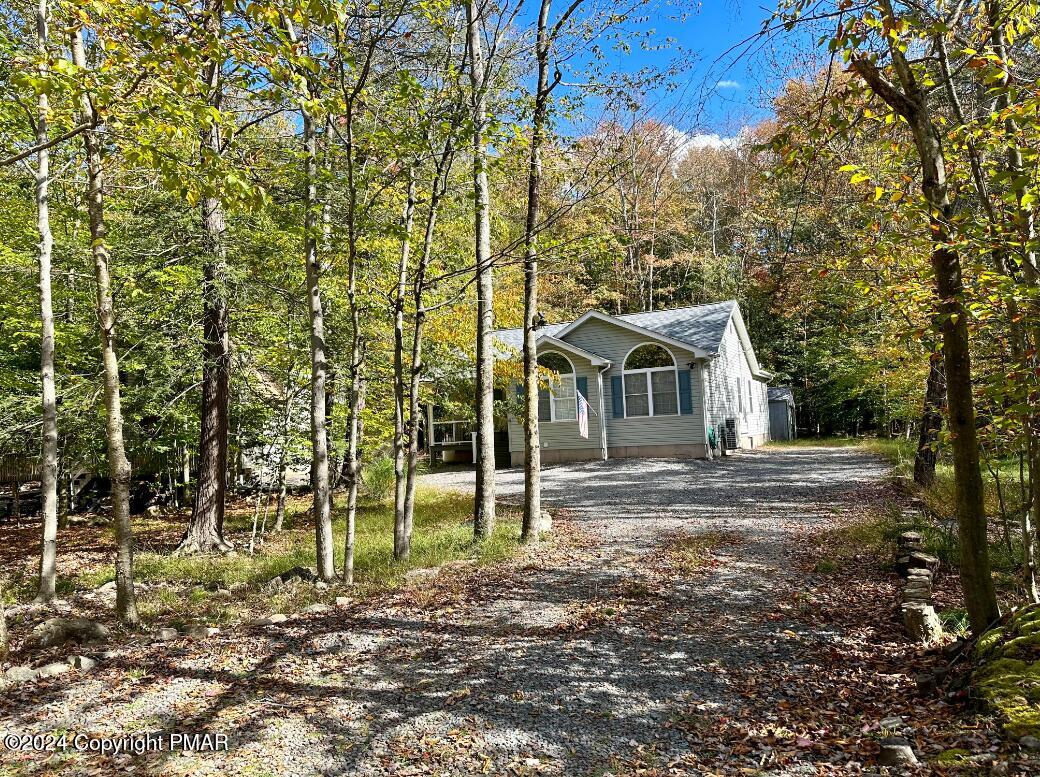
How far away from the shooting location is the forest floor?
309cm

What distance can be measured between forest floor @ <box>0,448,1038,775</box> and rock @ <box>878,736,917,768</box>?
0.21 ft

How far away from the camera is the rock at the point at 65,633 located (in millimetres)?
4984

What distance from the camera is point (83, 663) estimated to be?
4.40 m

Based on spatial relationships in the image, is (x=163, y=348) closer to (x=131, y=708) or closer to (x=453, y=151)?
(x=453, y=151)

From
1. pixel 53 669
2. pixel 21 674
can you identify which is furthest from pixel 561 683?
pixel 21 674

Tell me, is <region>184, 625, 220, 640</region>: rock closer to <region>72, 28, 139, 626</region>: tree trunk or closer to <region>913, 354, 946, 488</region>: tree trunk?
<region>72, 28, 139, 626</region>: tree trunk

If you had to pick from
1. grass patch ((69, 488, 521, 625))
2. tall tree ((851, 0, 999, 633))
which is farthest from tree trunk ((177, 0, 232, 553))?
tall tree ((851, 0, 999, 633))

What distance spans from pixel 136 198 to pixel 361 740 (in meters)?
9.02

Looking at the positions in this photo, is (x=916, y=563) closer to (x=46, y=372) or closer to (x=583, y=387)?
(x=46, y=372)

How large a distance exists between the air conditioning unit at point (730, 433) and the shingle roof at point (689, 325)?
3152mm

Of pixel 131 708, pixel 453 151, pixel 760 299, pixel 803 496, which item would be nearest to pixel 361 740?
pixel 131 708

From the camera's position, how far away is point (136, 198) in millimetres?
9148

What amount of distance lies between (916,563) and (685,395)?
43.6ft

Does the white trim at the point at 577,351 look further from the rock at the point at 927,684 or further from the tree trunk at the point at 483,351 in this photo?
the rock at the point at 927,684
